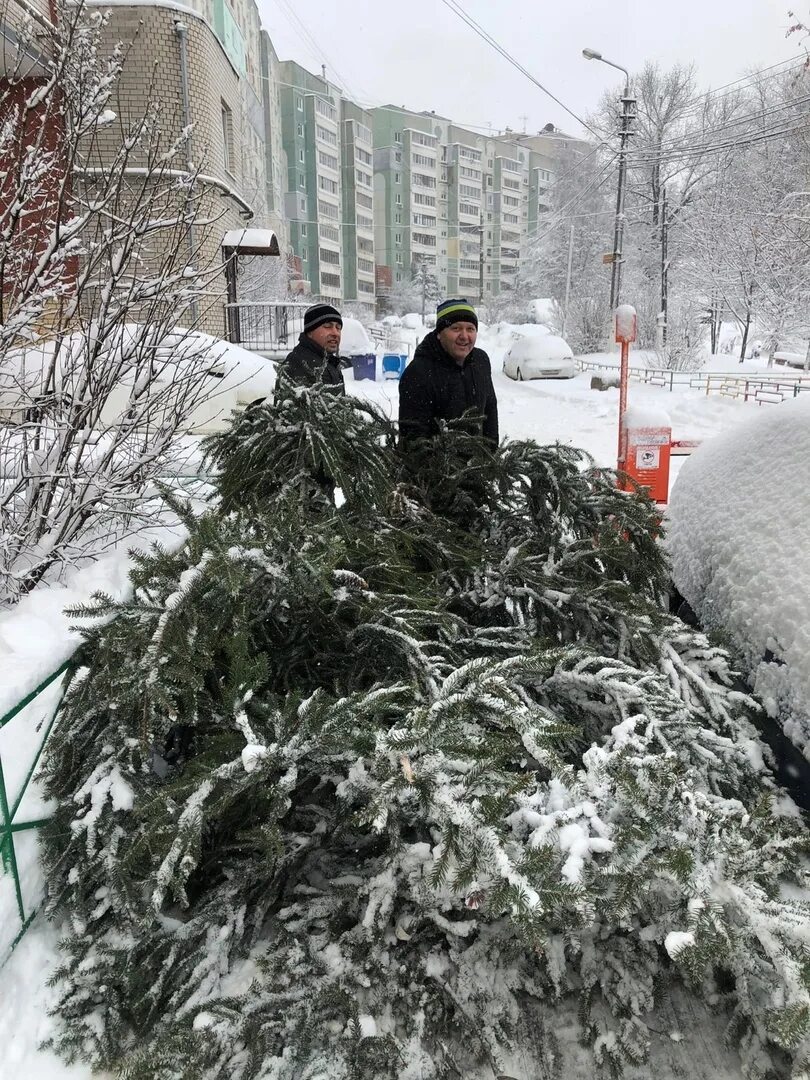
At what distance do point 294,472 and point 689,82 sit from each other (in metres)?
44.0

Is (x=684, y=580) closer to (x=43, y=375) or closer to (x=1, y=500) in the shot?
(x=1, y=500)

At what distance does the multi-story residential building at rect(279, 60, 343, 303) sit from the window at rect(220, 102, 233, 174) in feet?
152

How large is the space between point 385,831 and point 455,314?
278 centimetres

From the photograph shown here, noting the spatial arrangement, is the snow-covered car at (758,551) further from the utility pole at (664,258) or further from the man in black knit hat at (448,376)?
the utility pole at (664,258)

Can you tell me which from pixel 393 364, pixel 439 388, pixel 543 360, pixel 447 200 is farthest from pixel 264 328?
pixel 447 200

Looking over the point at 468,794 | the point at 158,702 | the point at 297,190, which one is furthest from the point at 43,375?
the point at 297,190

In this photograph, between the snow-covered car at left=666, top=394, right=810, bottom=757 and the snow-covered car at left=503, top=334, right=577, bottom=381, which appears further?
the snow-covered car at left=503, top=334, right=577, bottom=381

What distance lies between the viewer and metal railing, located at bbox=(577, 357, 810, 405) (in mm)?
19266

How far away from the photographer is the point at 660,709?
230 centimetres

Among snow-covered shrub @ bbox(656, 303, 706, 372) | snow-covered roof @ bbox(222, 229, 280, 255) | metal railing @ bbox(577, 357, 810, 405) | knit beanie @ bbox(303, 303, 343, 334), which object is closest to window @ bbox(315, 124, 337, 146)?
snow-covered shrub @ bbox(656, 303, 706, 372)

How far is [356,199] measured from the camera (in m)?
74.3

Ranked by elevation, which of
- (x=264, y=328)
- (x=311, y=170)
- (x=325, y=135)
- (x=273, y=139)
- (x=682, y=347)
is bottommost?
(x=682, y=347)

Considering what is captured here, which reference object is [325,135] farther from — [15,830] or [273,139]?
[15,830]

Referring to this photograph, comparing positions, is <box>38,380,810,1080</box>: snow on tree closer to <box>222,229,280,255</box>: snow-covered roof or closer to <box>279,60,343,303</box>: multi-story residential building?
<box>222,229,280,255</box>: snow-covered roof
